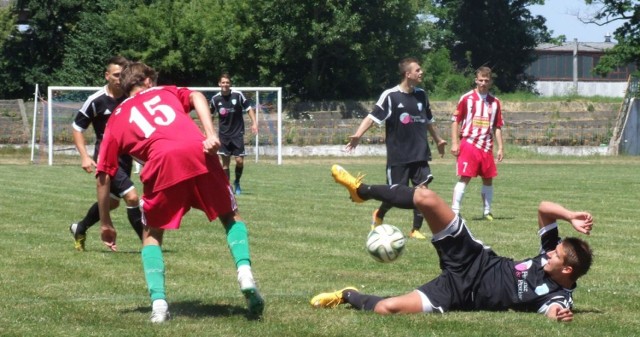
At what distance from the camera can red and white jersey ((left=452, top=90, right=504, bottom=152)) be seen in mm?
15297

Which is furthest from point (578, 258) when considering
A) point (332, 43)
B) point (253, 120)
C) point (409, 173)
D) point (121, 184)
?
point (332, 43)

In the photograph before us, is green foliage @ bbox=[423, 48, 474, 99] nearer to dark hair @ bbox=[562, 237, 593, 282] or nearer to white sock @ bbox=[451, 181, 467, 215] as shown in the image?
white sock @ bbox=[451, 181, 467, 215]

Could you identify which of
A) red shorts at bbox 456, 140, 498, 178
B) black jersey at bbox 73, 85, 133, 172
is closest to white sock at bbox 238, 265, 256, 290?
black jersey at bbox 73, 85, 133, 172

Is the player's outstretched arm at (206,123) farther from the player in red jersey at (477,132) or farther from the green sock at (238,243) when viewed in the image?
the player in red jersey at (477,132)

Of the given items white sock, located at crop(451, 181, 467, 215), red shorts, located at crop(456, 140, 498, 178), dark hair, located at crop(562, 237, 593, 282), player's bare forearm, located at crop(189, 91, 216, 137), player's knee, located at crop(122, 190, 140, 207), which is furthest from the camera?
red shorts, located at crop(456, 140, 498, 178)

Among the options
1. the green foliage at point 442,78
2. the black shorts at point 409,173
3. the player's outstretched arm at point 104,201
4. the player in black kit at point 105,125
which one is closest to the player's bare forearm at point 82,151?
the player in black kit at point 105,125

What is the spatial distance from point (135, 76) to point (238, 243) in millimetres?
1322

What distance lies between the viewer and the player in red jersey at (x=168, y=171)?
276 inches

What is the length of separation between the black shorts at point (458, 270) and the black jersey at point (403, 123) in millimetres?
5403

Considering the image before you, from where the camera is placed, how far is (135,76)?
24.3 ft

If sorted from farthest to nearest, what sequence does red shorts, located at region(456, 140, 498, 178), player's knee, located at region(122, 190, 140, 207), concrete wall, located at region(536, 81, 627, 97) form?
1. concrete wall, located at region(536, 81, 627, 97)
2. red shorts, located at region(456, 140, 498, 178)
3. player's knee, located at region(122, 190, 140, 207)

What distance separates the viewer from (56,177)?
25250 millimetres

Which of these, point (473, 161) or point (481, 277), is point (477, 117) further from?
point (481, 277)

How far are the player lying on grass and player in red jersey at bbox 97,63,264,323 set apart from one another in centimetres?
100
